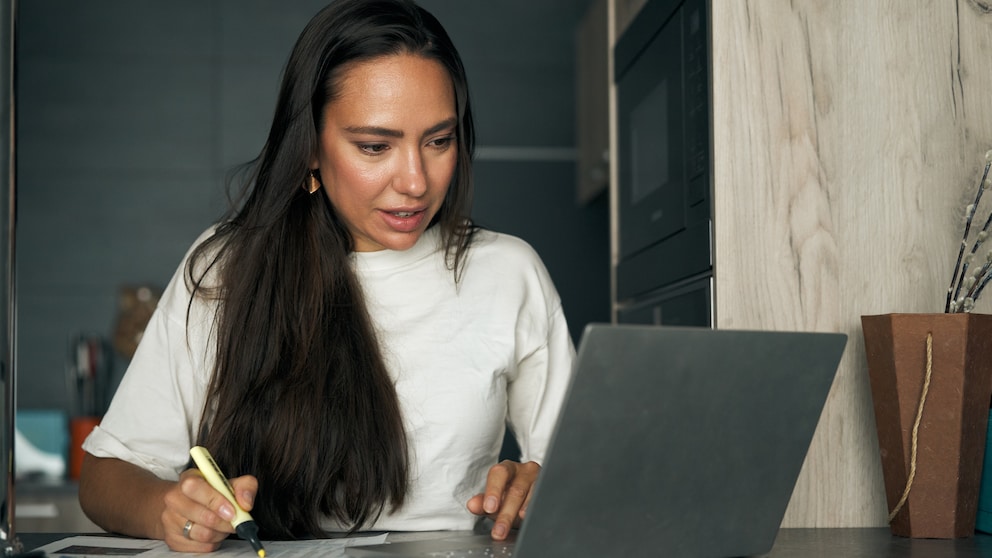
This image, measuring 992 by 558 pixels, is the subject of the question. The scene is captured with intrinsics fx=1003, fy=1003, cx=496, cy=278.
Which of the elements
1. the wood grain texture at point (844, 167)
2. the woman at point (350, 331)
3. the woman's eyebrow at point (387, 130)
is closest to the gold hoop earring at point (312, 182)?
the woman at point (350, 331)

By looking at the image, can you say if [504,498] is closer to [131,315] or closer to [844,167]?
[844,167]

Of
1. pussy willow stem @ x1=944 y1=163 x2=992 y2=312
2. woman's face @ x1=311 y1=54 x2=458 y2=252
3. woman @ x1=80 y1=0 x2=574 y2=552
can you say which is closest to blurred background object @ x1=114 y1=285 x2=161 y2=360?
woman @ x1=80 y1=0 x2=574 y2=552

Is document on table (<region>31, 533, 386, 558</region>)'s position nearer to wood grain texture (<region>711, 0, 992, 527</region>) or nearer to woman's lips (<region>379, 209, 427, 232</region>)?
woman's lips (<region>379, 209, 427, 232</region>)

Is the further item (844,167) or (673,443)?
(844,167)

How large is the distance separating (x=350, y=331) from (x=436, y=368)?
4.7 inches

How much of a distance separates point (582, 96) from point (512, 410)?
1.86 m


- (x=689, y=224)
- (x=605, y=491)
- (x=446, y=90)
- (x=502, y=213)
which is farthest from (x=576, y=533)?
(x=502, y=213)

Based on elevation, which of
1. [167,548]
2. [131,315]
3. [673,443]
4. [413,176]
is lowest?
[167,548]

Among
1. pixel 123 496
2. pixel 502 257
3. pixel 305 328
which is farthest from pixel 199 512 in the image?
pixel 502 257

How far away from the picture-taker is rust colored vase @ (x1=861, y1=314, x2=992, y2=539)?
1.06m

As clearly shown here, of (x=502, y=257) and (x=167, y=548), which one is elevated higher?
(x=502, y=257)

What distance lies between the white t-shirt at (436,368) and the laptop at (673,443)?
0.35 metres

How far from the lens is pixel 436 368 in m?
1.27

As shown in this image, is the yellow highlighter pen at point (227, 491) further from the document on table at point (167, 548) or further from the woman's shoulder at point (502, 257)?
the woman's shoulder at point (502, 257)
